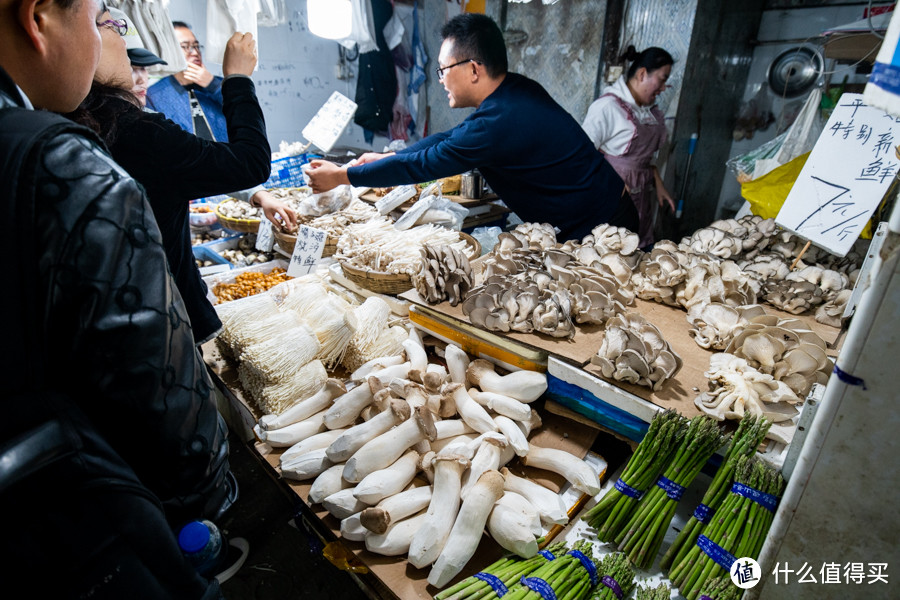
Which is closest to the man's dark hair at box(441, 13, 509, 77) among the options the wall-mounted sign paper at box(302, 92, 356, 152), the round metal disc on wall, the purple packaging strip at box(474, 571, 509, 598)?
the wall-mounted sign paper at box(302, 92, 356, 152)

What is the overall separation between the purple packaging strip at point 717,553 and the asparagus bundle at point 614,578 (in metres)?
0.23

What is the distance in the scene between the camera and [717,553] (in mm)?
1323

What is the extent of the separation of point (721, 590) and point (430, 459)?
3.15 feet

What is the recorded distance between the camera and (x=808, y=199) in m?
2.08

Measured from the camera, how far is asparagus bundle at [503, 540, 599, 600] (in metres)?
1.32

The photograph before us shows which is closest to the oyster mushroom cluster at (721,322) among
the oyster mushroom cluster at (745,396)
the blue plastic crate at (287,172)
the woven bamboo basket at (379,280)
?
the oyster mushroom cluster at (745,396)

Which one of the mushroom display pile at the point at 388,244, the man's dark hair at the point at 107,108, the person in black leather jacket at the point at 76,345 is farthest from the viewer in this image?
the mushroom display pile at the point at 388,244

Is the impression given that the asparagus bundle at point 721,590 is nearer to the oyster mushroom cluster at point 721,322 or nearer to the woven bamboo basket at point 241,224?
the oyster mushroom cluster at point 721,322

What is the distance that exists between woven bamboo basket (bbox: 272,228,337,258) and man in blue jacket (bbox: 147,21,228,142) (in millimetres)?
1420

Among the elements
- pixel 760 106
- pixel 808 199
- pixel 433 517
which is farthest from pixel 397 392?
pixel 760 106

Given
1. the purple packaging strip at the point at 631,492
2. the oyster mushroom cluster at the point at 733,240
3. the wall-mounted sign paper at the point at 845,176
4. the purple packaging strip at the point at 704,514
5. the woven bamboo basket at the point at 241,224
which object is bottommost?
the woven bamboo basket at the point at 241,224

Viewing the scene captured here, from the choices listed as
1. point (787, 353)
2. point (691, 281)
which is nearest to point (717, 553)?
point (787, 353)

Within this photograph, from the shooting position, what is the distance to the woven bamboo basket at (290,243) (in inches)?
134

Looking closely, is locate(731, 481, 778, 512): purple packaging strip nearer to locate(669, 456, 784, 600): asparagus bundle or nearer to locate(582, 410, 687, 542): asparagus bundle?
locate(669, 456, 784, 600): asparagus bundle
